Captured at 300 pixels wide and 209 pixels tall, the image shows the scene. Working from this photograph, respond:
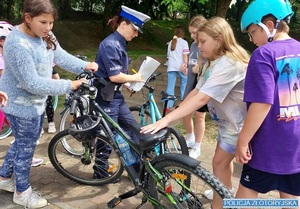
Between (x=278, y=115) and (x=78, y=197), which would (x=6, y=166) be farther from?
(x=278, y=115)

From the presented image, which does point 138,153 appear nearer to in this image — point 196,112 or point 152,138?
point 152,138

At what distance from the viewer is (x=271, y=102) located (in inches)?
69.7

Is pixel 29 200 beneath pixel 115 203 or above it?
beneath

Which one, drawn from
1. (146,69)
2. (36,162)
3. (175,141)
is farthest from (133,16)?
(36,162)

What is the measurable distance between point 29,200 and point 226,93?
2001mm

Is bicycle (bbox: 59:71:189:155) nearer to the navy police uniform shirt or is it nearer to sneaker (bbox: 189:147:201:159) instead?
the navy police uniform shirt

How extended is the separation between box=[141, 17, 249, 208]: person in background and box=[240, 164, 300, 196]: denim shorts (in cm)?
25

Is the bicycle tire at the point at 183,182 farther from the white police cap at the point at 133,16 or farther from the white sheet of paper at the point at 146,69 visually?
the white police cap at the point at 133,16

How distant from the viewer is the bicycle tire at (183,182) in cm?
217

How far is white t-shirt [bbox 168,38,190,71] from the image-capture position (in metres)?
6.26

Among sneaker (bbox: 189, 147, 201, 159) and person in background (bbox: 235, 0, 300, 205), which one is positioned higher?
person in background (bbox: 235, 0, 300, 205)

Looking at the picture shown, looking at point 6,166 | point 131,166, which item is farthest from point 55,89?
point 6,166

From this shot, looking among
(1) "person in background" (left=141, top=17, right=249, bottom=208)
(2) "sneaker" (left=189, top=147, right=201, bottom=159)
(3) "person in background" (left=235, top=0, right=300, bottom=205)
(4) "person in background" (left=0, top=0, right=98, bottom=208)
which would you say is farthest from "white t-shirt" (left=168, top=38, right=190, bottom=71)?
(3) "person in background" (left=235, top=0, right=300, bottom=205)

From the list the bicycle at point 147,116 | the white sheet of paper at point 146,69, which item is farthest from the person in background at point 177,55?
the white sheet of paper at point 146,69
